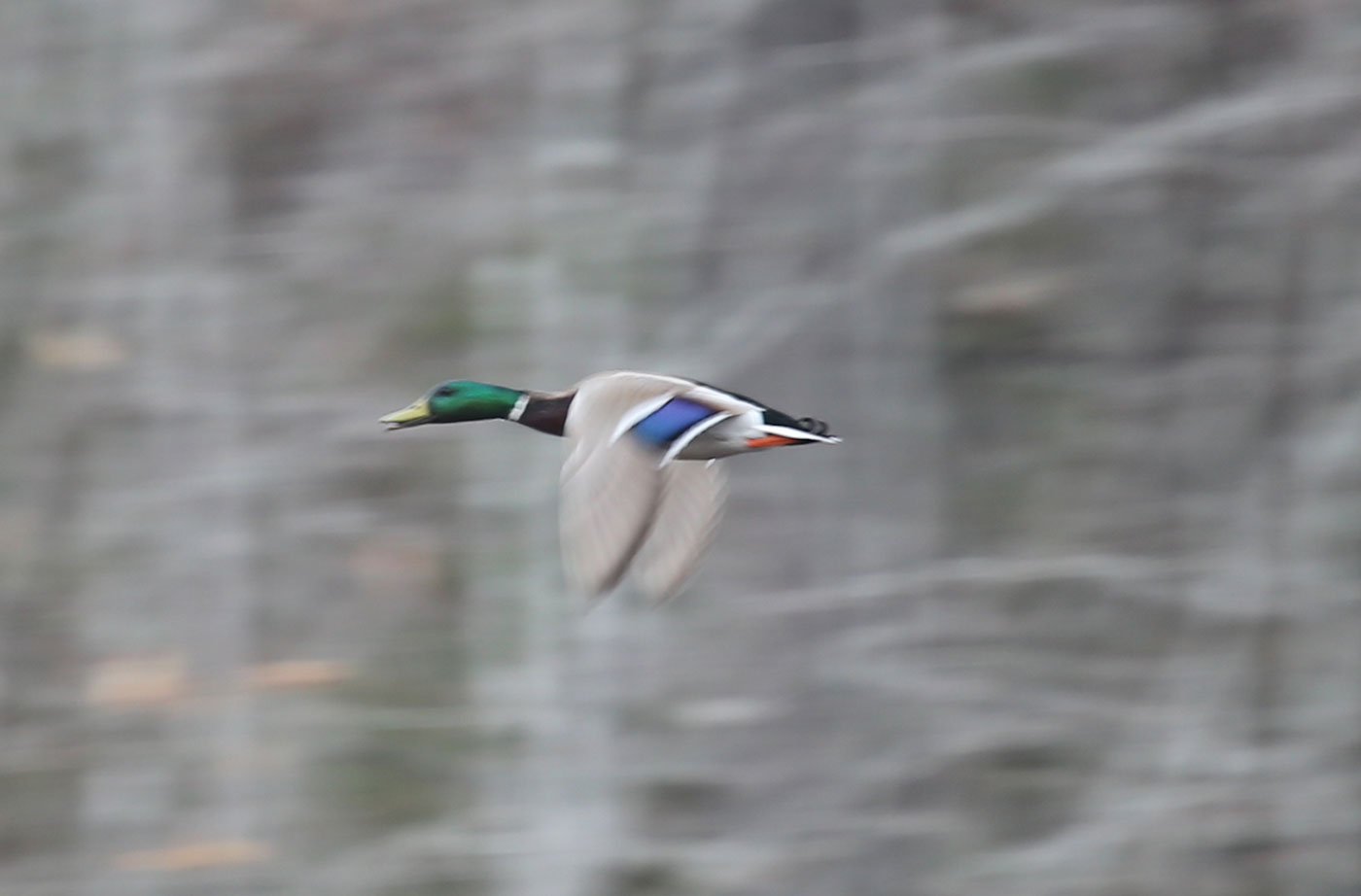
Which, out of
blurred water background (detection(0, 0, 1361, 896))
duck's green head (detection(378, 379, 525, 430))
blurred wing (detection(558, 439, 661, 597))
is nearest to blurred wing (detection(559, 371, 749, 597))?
blurred wing (detection(558, 439, 661, 597))

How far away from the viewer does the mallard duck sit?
1579 mm

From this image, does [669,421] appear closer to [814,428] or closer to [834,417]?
[814,428]

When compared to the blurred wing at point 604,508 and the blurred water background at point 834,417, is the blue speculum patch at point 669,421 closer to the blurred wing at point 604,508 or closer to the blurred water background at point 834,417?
the blurred wing at point 604,508

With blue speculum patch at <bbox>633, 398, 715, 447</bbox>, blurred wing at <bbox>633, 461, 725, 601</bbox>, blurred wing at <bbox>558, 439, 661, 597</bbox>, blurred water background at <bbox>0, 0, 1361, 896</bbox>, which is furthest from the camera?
blurred water background at <bbox>0, 0, 1361, 896</bbox>

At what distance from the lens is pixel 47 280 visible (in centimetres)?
311

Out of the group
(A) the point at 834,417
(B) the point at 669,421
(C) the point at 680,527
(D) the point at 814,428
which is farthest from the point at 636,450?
(A) the point at 834,417

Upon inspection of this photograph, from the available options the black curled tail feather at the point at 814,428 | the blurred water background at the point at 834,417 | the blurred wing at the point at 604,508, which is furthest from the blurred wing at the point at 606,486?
the blurred water background at the point at 834,417

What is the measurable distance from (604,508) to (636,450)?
11cm

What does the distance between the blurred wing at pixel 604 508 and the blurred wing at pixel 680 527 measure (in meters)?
0.23

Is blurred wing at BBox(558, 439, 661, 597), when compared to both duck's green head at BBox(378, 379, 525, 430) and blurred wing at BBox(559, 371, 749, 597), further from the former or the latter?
duck's green head at BBox(378, 379, 525, 430)

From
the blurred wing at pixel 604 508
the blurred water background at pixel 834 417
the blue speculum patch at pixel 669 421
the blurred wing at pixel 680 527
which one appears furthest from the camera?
the blurred water background at pixel 834 417

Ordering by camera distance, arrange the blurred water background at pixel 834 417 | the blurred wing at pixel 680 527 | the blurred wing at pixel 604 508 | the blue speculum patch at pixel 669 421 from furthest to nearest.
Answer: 1. the blurred water background at pixel 834 417
2. the blurred wing at pixel 680 527
3. the blue speculum patch at pixel 669 421
4. the blurred wing at pixel 604 508

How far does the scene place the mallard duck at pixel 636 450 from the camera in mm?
1579

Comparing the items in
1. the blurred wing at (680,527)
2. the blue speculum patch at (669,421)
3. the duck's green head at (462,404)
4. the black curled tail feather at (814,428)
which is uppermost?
the duck's green head at (462,404)
